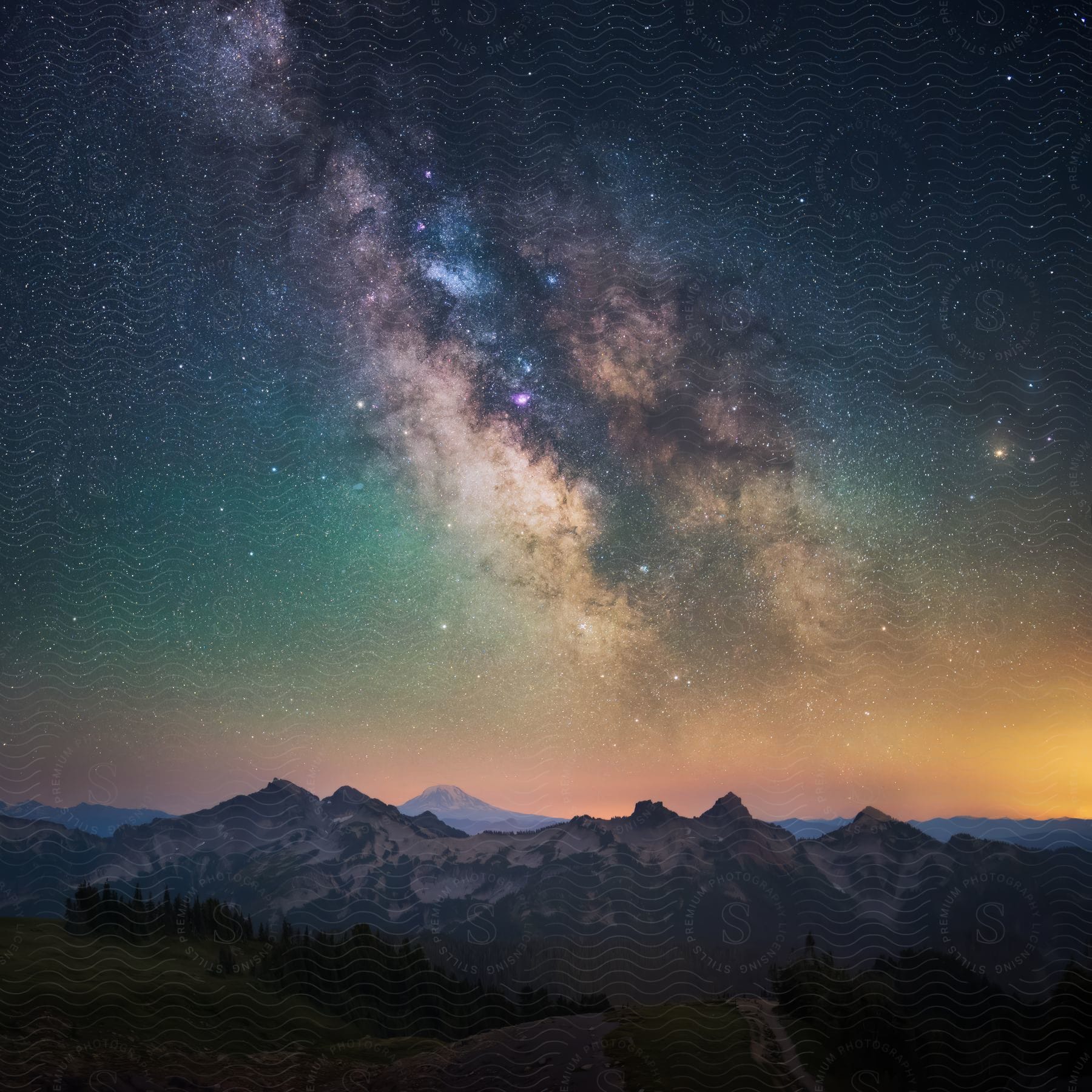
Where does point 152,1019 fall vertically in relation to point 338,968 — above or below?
above

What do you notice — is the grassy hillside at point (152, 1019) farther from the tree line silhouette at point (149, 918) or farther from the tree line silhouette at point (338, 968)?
the tree line silhouette at point (149, 918)

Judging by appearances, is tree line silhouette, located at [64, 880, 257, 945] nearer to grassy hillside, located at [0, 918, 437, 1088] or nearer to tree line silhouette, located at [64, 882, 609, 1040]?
tree line silhouette, located at [64, 882, 609, 1040]

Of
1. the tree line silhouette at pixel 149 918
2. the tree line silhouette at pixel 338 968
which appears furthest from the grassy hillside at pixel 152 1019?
the tree line silhouette at pixel 149 918

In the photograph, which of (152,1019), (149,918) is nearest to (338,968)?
(149,918)

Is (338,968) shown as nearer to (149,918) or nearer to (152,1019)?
(149,918)

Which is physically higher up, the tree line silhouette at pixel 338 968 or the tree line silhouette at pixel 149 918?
the tree line silhouette at pixel 149 918

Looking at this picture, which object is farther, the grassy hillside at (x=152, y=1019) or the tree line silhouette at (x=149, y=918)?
the tree line silhouette at (x=149, y=918)

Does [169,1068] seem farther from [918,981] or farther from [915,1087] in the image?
[918,981]


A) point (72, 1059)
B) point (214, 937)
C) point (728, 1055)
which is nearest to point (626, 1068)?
point (728, 1055)

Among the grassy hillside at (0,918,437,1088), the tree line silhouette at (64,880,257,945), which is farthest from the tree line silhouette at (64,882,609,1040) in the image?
the grassy hillside at (0,918,437,1088)

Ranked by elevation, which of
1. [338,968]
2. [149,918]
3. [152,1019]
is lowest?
[338,968]

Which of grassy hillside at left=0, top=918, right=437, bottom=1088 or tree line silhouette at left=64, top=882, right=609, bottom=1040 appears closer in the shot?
grassy hillside at left=0, top=918, right=437, bottom=1088

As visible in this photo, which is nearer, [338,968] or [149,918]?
[338,968]

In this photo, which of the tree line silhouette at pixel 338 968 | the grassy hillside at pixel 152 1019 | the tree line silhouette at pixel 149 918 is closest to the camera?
the grassy hillside at pixel 152 1019
